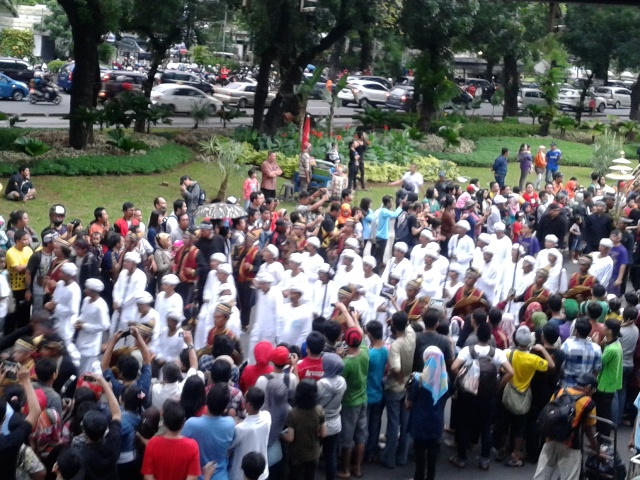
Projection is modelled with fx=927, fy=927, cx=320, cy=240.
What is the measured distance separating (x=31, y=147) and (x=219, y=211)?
975 cm

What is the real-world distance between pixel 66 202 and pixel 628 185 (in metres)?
11.8

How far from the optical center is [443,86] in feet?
103

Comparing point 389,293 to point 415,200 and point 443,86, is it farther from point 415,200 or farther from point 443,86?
point 443,86

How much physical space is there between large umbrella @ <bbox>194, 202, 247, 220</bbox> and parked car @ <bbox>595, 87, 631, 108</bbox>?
159ft

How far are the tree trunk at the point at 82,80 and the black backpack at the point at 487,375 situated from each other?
52.5 ft

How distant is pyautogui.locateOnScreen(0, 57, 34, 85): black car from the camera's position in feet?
134

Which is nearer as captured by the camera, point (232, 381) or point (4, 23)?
point (232, 381)

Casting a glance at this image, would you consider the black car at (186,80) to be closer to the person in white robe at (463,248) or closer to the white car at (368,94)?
the white car at (368,94)

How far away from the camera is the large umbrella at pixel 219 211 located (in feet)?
41.1

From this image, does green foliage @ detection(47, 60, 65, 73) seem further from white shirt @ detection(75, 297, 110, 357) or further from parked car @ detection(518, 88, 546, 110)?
white shirt @ detection(75, 297, 110, 357)

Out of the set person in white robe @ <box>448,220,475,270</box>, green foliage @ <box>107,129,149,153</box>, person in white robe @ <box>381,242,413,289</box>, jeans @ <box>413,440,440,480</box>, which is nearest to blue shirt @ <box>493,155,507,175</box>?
green foliage @ <box>107,129,149,153</box>

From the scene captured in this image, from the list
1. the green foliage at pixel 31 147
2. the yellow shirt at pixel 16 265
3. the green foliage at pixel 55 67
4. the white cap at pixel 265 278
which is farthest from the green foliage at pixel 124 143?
the green foliage at pixel 55 67

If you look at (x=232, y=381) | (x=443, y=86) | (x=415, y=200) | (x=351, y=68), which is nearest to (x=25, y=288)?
(x=232, y=381)

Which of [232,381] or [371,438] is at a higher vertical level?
[232,381]
